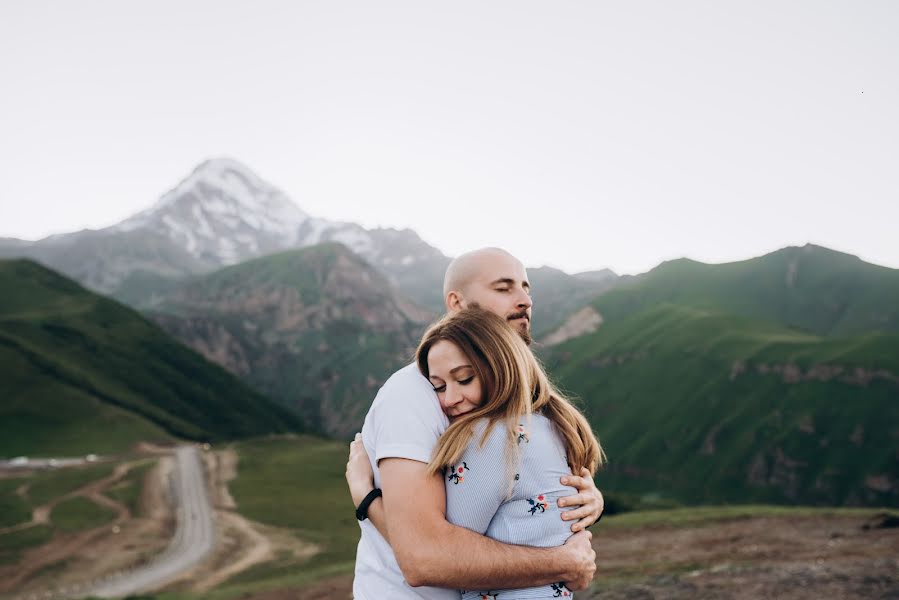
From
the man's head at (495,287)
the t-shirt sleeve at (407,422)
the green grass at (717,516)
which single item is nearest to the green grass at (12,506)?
the green grass at (717,516)

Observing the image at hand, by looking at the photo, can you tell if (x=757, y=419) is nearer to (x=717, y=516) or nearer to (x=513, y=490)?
(x=717, y=516)

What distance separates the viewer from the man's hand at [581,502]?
15.2 ft

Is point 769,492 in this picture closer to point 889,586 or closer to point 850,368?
point 850,368

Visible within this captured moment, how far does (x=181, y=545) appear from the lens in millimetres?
57188

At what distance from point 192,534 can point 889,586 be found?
57.7 metres

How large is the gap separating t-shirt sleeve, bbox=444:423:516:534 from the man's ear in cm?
184

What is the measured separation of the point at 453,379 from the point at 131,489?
269ft

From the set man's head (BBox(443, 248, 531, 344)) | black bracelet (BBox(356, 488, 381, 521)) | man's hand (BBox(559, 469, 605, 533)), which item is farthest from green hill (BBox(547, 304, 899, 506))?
black bracelet (BBox(356, 488, 381, 521))

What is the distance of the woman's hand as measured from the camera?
193 inches

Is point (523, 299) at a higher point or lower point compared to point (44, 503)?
higher

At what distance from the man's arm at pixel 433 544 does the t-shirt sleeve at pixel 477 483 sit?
0.07m

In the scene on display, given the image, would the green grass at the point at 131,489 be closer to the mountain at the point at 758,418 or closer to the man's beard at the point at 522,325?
the mountain at the point at 758,418

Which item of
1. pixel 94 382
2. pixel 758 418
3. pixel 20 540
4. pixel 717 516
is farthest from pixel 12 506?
pixel 758 418

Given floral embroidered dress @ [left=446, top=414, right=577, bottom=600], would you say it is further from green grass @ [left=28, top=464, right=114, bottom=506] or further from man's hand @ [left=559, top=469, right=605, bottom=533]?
green grass @ [left=28, top=464, right=114, bottom=506]
